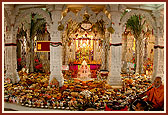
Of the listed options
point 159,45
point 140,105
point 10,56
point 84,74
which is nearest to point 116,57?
point 84,74

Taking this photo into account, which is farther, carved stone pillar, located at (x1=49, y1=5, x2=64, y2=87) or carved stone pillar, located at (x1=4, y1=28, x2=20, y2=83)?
carved stone pillar, located at (x1=4, y1=28, x2=20, y2=83)

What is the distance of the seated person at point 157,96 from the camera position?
15.0ft

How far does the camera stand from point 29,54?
1110cm

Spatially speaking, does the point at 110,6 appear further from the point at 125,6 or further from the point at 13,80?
the point at 13,80

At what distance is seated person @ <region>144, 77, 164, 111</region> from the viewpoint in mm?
4559

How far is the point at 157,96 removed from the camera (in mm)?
4645

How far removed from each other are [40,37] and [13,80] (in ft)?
14.3

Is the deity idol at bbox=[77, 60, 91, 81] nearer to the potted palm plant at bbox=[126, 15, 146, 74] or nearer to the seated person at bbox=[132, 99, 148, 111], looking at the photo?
the potted palm plant at bbox=[126, 15, 146, 74]

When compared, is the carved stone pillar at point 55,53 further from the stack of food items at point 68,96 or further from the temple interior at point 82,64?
the stack of food items at point 68,96

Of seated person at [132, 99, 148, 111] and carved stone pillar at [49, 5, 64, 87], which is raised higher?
carved stone pillar at [49, 5, 64, 87]

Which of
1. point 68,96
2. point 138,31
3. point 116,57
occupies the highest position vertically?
point 138,31

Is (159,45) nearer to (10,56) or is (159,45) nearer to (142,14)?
(142,14)

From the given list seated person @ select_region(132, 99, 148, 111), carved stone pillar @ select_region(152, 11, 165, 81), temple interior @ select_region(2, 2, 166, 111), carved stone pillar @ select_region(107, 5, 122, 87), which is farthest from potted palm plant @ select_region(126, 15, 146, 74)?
seated person @ select_region(132, 99, 148, 111)

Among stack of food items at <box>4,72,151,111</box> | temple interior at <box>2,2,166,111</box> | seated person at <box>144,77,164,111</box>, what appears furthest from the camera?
temple interior at <box>2,2,166,111</box>
